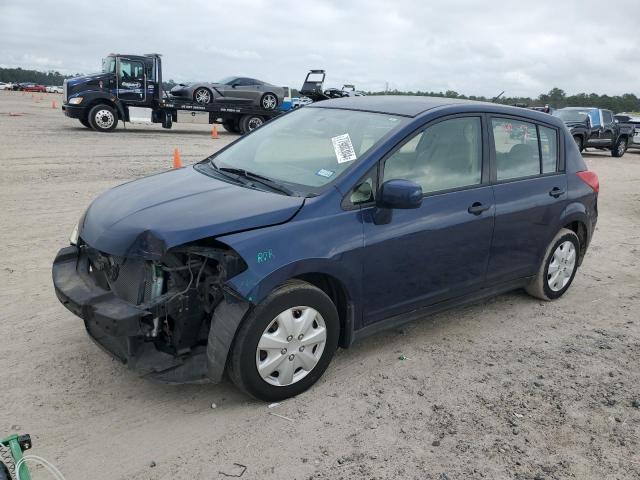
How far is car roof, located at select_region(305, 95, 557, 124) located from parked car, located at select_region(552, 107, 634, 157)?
16599mm

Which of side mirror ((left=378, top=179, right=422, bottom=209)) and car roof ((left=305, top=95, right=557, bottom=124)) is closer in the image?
side mirror ((left=378, top=179, right=422, bottom=209))

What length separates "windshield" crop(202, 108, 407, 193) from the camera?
365 cm

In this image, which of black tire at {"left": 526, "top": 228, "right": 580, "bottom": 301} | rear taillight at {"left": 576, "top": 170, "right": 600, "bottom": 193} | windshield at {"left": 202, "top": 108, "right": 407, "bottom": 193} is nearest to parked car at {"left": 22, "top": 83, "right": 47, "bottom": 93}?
windshield at {"left": 202, "top": 108, "right": 407, "bottom": 193}

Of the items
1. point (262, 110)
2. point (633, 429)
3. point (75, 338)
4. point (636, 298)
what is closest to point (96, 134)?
point (262, 110)

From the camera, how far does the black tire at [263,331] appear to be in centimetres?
307

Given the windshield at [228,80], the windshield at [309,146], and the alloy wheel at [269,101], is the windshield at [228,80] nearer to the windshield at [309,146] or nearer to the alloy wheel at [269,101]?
the alloy wheel at [269,101]

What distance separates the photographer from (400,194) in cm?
340

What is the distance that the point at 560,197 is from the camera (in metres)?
4.87

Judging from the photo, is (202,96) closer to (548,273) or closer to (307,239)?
(548,273)

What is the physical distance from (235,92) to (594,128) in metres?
13.3

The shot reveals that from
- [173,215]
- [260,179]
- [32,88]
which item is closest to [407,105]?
[260,179]

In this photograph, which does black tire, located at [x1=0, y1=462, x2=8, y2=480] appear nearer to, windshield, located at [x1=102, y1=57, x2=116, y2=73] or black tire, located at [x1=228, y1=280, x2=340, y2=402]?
black tire, located at [x1=228, y1=280, x2=340, y2=402]

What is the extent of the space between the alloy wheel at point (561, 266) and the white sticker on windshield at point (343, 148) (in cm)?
239

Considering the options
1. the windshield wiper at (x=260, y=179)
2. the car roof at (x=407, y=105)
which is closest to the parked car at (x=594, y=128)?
the car roof at (x=407, y=105)
